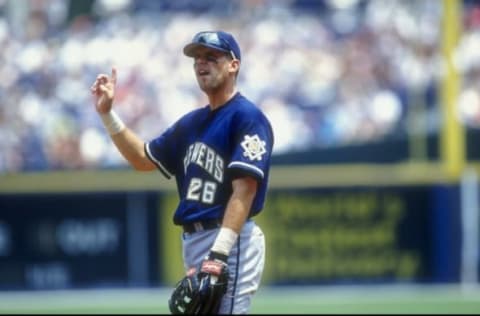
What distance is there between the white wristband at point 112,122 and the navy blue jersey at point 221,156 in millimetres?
427

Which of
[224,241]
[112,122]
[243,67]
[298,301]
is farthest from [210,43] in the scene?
[243,67]

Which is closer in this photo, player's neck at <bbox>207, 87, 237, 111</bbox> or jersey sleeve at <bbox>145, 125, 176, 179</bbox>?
player's neck at <bbox>207, 87, 237, 111</bbox>

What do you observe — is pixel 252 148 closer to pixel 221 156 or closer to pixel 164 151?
pixel 221 156

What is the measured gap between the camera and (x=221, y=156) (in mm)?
5973

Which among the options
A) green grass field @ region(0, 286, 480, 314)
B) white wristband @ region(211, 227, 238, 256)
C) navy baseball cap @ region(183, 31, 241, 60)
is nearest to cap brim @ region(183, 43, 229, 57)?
navy baseball cap @ region(183, 31, 241, 60)

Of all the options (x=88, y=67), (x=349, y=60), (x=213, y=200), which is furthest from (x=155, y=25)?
(x=213, y=200)

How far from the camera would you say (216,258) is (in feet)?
18.9

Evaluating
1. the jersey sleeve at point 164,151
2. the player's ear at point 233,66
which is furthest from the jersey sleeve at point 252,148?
the jersey sleeve at point 164,151

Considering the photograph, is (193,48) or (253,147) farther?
(193,48)

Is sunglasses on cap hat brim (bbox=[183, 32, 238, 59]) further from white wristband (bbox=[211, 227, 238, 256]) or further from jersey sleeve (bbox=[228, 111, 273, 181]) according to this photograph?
white wristband (bbox=[211, 227, 238, 256])

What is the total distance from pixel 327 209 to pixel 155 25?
2978 millimetres

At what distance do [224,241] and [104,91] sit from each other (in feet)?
3.40

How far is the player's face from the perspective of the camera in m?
5.98

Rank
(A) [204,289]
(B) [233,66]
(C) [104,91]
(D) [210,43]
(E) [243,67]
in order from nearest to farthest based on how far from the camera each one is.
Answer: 1. (A) [204,289]
2. (D) [210,43]
3. (B) [233,66]
4. (C) [104,91]
5. (E) [243,67]
